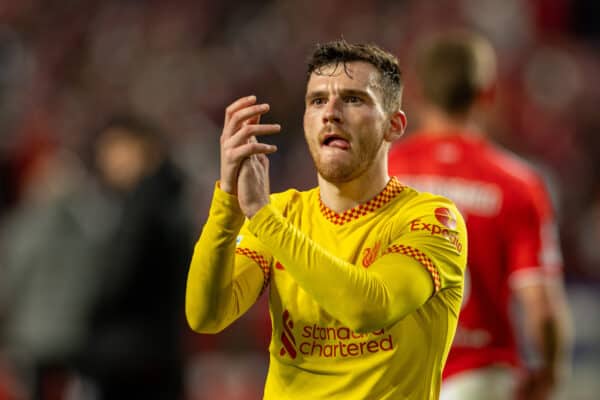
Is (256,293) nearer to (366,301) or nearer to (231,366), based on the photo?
(366,301)

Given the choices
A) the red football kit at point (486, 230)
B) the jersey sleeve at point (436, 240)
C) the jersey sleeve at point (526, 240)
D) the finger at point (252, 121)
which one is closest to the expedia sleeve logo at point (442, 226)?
the jersey sleeve at point (436, 240)

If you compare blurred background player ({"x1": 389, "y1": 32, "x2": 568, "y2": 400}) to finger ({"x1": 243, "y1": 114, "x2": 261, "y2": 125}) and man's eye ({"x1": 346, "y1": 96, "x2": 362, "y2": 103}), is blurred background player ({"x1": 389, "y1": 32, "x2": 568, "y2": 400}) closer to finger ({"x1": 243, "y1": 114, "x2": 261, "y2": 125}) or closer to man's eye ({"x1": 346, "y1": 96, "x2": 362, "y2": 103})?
man's eye ({"x1": 346, "y1": 96, "x2": 362, "y2": 103})

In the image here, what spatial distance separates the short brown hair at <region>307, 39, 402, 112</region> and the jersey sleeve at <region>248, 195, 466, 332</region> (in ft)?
1.52

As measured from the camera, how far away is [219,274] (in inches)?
109

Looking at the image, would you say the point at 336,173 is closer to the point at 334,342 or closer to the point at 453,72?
the point at 334,342

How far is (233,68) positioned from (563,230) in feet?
14.7

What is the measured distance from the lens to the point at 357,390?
9.02 feet

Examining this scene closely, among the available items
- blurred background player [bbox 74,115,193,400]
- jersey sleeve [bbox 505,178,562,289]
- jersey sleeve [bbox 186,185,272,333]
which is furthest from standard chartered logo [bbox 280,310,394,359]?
blurred background player [bbox 74,115,193,400]

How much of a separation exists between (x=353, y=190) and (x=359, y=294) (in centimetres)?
46

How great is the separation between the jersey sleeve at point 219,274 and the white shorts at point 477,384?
70.5 inches

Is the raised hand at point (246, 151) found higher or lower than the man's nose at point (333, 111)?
lower

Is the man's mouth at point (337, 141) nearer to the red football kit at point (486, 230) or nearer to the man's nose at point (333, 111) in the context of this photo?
the man's nose at point (333, 111)

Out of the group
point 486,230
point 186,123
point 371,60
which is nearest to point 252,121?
point 371,60

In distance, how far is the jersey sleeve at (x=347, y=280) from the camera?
8.33 ft
